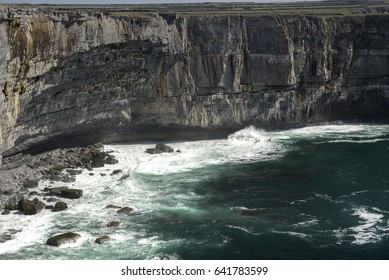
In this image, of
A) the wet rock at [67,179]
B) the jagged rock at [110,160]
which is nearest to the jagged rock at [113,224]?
the wet rock at [67,179]

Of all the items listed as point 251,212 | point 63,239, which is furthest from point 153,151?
point 63,239

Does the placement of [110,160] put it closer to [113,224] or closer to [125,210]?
[125,210]

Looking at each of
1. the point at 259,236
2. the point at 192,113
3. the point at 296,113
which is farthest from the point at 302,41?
the point at 259,236

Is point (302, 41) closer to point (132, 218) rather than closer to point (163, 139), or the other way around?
point (163, 139)

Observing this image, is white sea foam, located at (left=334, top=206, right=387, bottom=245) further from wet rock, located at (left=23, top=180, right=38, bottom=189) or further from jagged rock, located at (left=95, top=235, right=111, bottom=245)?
wet rock, located at (left=23, top=180, right=38, bottom=189)

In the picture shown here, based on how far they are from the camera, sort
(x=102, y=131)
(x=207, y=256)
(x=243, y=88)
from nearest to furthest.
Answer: (x=207, y=256), (x=102, y=131), (x=243, y=88)

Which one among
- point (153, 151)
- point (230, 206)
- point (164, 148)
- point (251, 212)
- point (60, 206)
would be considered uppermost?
point (164, 148)

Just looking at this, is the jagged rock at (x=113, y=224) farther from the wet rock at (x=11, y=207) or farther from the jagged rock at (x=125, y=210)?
the wet rock at (x=11, y=207)
